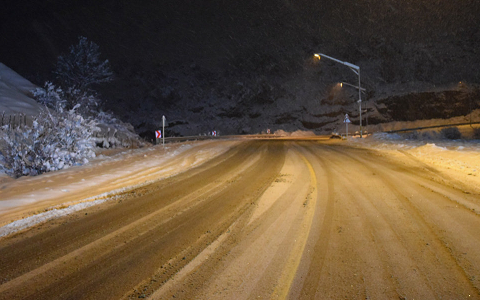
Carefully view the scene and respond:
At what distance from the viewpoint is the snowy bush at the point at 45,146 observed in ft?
39.0

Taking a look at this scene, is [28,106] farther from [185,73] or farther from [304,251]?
[185,73]

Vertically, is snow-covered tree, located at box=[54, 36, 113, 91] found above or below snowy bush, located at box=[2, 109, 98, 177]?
above

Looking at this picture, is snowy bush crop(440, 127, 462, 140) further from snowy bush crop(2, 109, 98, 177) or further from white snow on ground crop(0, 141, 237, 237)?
snowy bush crop(2, 109, 98, 177)

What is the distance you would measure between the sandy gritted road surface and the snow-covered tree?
43158 millimetres

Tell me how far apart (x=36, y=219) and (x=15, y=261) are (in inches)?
81.7

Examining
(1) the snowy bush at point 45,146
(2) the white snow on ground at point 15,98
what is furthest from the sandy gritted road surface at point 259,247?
(2) the white snow on ground at point 15,98

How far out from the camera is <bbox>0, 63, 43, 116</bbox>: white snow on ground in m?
23.4

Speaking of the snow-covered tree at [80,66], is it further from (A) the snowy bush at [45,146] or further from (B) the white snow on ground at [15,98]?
(A) the snowy bush at [45,146]

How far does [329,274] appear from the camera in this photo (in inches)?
133

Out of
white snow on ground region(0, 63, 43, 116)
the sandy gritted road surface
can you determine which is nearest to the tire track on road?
the sandy gritted road surface

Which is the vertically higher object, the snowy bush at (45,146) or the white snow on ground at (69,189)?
the snowy bush at (45,146)

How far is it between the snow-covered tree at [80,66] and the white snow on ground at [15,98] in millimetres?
7656

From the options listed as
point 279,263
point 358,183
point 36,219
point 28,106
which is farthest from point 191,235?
point 28,106

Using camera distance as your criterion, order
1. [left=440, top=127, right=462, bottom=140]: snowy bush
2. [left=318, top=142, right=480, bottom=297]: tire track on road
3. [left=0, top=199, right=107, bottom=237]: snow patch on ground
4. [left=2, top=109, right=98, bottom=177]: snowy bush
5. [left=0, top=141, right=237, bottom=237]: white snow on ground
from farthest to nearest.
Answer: [left=440, top=127, right=462, bottom=140]: snowy bush
[left=2, top=109, right=98, bottom=177]: snowy bush
[left=0, top=141, right=237, bottom=237]: white snow on ground
[left=0, top=199, right=107, bottom=237]: snow patch on ground
[left=318, top=142, right=480, bottom=297]: tire track on road
